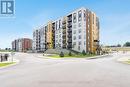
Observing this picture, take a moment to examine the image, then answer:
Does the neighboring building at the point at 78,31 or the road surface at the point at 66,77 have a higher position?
the neighboring building at the point at 78,31

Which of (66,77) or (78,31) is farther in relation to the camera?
(78,31)

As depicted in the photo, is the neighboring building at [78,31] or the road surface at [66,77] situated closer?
the road surface at [66,77]

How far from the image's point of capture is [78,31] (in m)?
86.2

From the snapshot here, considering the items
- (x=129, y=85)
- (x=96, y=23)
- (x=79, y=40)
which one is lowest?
(x=129, y=85)

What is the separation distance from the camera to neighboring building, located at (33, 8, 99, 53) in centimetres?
8400

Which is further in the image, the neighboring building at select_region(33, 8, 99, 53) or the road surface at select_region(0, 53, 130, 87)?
the neighboring building at select_region(33, 8, 99, 53)

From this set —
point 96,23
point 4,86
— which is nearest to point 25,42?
point 96,23

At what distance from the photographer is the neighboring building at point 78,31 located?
276 ft

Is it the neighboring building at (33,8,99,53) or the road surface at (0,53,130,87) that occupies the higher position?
the neighboring building at (33,8,99,53)

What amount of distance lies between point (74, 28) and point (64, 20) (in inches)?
399

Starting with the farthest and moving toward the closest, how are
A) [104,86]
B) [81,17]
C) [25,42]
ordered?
[25,42] → [81,17] → [104,86]

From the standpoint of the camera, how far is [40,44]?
131500mm

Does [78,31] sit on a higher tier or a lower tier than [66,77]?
higher

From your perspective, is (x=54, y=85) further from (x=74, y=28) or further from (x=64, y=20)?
(x=64, y=20)
